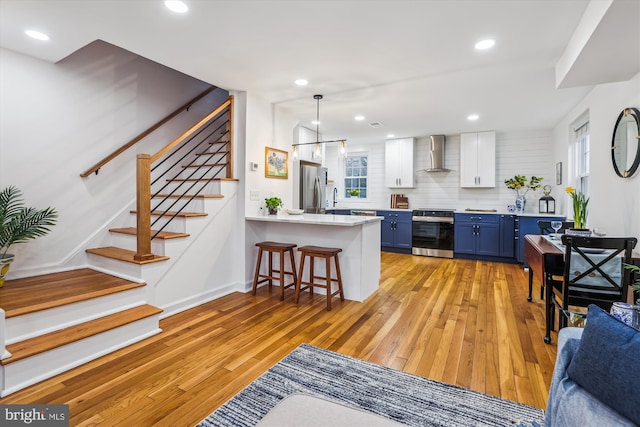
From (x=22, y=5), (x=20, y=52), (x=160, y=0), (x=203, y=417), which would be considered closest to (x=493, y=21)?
(x=160, y=0)

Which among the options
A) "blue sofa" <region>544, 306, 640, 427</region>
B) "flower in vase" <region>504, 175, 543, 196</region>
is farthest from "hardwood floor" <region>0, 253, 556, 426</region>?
"flower in vase" <region>504, 175, 543, 196</region>

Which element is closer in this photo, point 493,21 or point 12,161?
point 493,21

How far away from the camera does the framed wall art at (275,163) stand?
4.32m

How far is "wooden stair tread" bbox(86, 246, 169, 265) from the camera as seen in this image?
2.97m

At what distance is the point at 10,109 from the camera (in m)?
3.03

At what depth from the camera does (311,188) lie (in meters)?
5.52

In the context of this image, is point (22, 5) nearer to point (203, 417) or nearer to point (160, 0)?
point (160, 0)

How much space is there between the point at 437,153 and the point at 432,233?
1.71m

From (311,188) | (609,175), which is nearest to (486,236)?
(609,175)

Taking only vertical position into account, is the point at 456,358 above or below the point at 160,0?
below

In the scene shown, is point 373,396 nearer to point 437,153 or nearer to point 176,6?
point 176,6

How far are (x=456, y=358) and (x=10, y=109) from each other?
15.0 feet

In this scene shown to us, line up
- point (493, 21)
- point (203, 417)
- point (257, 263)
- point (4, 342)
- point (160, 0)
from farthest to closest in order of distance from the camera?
1. point (257, 263)
2. point (493, 21)
3. point (160, 0)
4. point (4, 342)
5. point (203, 417)
